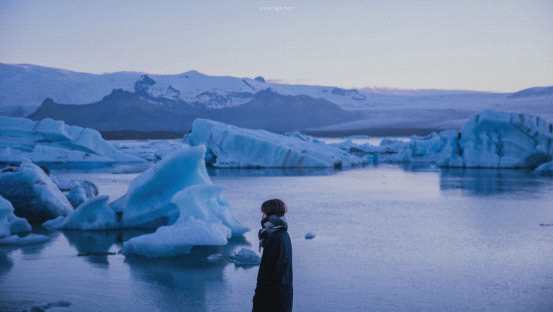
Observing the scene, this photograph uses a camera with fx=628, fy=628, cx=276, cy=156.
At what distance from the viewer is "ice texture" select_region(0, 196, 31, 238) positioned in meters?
6.94

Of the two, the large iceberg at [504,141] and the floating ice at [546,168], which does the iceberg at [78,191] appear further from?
the floating ice at [546,168]

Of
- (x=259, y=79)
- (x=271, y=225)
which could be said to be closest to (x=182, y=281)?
(x=271, y=225)

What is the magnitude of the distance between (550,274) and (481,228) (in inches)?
103

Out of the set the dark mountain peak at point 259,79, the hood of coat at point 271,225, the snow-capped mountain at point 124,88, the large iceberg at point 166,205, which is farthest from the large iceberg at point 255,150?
the dark mountain peak at point 259,79

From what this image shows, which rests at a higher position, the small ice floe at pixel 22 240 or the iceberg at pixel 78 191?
the iceberg at pixel 78 191

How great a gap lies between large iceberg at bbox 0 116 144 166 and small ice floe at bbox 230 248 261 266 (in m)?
14.7

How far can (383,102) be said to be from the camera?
9150cm

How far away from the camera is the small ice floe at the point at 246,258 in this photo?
226 inches

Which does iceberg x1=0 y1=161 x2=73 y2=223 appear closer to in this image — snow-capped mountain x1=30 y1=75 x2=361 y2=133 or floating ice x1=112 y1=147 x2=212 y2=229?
floating ice x1=112 y1=147 x2=212 y2=229

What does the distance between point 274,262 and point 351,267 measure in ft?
9.44

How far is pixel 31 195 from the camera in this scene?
8.02 metres

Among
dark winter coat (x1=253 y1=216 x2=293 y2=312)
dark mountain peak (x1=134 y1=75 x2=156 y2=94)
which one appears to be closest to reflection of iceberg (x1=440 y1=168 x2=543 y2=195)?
dark winter coat (x1=253 y1=216 x2=293 y2=312)

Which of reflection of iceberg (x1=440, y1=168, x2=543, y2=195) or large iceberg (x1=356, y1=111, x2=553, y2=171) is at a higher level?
large iceberg (x1=356, y1=111, x2=553, y2=171)

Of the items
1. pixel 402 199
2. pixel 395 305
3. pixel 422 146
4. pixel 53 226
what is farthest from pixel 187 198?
pixel 422 146
